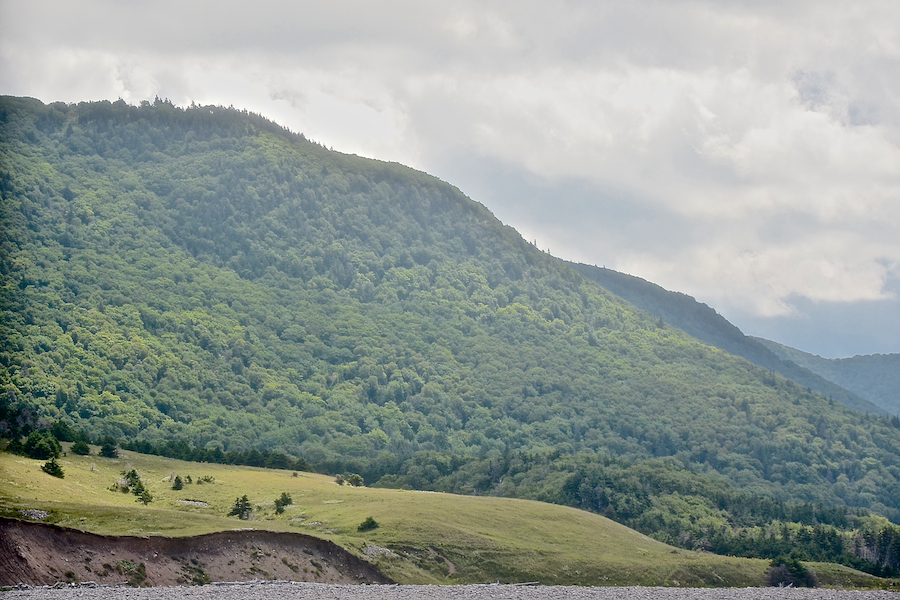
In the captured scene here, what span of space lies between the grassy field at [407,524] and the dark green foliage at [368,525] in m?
0.44

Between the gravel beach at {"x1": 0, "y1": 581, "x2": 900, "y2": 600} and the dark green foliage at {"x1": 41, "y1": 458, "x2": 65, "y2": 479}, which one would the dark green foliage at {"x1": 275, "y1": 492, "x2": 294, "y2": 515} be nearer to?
the dark green foliage at {"x1": 41, "y1": 458, "x2": 65, "y2": 479}

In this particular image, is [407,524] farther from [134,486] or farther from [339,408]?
[339,408]

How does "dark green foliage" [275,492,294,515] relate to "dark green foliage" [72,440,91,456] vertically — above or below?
below

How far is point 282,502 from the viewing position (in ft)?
207

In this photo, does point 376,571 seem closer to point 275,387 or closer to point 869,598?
point 869,598

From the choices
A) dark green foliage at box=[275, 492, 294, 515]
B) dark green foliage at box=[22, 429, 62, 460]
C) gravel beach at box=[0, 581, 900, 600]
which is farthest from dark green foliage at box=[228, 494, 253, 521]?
gravel beach at box=[0, 581, 900, 600]

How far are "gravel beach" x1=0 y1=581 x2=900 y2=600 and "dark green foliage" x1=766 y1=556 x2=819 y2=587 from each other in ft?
79.2

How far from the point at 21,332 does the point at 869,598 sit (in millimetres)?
130742

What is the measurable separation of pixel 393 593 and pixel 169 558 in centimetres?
1184

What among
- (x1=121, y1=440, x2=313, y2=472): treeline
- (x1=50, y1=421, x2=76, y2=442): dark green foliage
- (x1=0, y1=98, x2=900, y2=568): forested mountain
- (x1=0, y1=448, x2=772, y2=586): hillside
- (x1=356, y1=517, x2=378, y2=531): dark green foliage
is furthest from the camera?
(x1=0, y1=98, x2=900, y2=568): forested mountain

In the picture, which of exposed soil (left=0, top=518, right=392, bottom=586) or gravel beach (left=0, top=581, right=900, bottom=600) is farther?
exposed soil (left=0, top=518, right=392, bottom=586)

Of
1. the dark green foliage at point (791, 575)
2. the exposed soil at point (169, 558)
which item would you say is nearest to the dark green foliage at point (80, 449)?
the exposed soil at point (169, 558)

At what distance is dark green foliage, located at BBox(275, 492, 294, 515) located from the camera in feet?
201

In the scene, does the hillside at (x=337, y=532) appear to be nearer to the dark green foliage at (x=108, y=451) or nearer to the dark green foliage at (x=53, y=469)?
the dark green foliage at (x=53, y=469)
